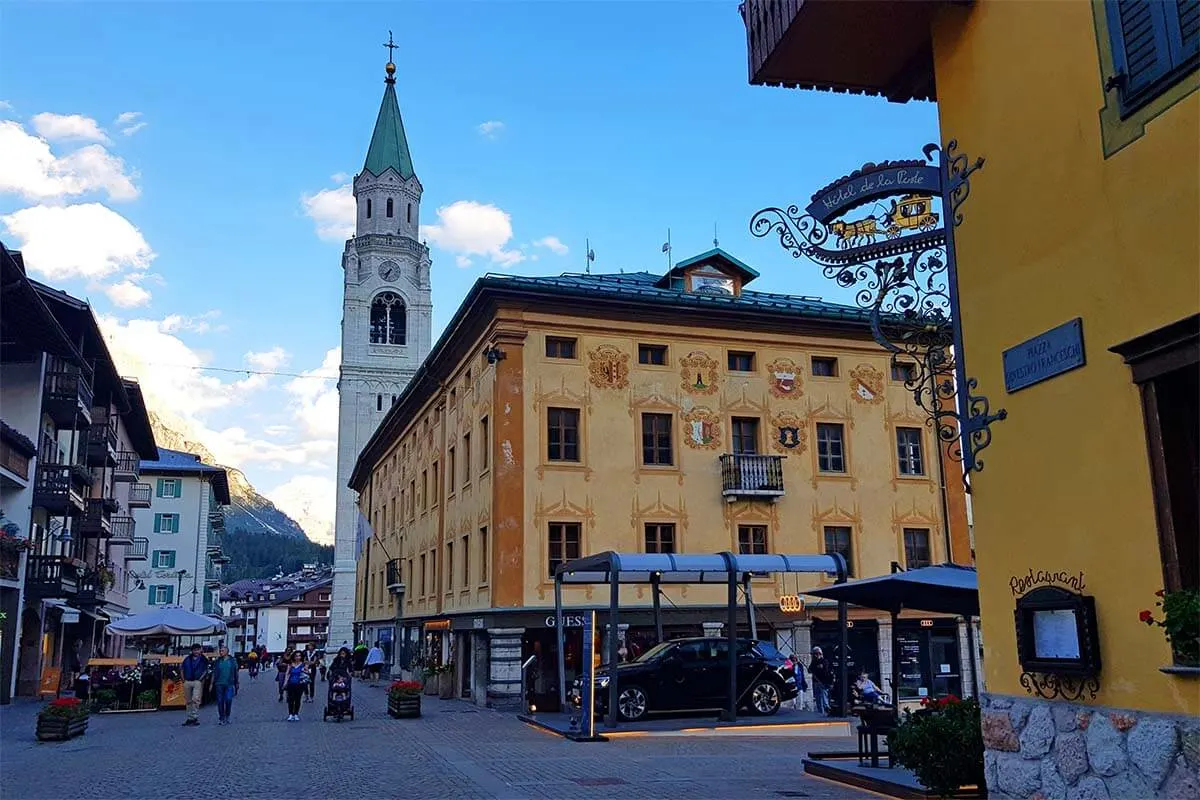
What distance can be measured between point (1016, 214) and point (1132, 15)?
67.5 inches

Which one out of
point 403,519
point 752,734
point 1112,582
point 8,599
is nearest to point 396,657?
point 403,519

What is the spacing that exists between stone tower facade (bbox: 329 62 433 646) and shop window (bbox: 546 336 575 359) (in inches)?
2033

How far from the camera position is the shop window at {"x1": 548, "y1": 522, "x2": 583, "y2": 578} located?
2986cm

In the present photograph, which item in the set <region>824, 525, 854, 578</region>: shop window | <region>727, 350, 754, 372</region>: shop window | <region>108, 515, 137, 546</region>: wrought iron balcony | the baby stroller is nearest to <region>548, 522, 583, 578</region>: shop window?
the baby stroller

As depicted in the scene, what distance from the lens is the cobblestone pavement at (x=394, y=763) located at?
13.1m

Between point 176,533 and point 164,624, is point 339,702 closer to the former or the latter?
point 164,624

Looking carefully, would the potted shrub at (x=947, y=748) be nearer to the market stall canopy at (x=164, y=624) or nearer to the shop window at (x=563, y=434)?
the shop window at (x=563, y=434)

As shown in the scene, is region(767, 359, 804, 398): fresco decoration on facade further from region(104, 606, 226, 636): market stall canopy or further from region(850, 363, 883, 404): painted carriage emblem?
region(104, 606, 226, 636): market stall canopy

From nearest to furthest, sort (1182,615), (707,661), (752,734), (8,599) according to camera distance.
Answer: (1182,615)
(752,734)
(707,661)
(8,599)

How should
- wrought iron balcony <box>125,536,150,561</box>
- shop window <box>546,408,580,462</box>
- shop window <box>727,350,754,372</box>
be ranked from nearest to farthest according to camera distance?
shop window <box>546,408,580,462</box>
shop window <box>727,350,754,372</box>
wrought iron balcony <box>125,536,150,561</box>

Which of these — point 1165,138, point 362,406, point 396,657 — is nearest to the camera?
point 1165,138

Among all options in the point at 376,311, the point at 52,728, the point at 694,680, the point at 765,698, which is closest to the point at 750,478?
the point at 765,698

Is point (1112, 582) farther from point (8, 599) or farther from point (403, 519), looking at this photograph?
point (403, 519)

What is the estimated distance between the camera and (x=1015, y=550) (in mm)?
8164
